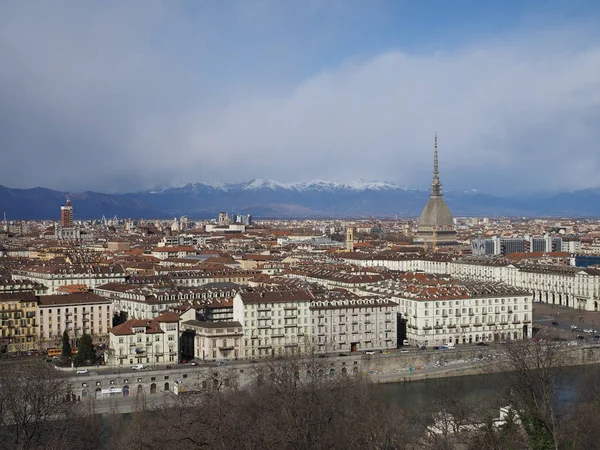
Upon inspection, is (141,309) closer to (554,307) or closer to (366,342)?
(366,342)

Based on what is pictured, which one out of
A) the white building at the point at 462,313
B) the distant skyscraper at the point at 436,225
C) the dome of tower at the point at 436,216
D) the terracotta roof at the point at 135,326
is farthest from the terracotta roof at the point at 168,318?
the dome of tower at the point at 436,216

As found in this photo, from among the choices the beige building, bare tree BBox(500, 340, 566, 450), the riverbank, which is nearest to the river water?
the riverbank

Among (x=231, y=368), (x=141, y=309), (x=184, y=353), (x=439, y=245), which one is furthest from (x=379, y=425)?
(x=439, y=245)

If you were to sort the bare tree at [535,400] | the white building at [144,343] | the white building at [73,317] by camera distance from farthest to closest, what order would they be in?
the white building at [73,317], the white building at [144,343], the bare tree at [535,400]

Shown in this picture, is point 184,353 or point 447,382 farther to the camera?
point 184,353

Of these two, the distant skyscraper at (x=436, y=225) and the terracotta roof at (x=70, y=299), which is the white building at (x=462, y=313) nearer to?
the terracotta roof at (x=70, y=299)

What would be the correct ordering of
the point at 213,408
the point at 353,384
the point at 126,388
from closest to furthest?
the point at 213,408 → the point at 353,384 → the point at 126,388

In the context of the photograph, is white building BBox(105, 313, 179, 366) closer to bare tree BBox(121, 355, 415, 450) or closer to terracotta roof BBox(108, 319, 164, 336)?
terracotta roof BBox(108, 319, 164, 336)
